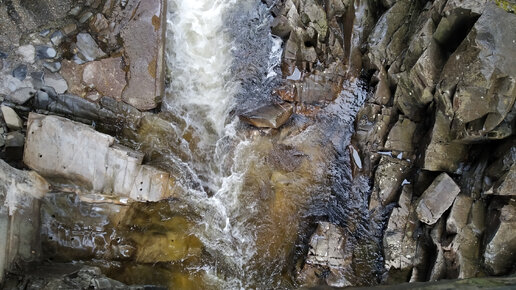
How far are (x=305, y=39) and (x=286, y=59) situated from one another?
694 mm

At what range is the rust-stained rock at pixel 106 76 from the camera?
291 inches

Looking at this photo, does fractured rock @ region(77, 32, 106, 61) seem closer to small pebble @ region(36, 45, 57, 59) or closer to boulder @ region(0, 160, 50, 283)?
small pebble @ region(36, 45, 57, 59)

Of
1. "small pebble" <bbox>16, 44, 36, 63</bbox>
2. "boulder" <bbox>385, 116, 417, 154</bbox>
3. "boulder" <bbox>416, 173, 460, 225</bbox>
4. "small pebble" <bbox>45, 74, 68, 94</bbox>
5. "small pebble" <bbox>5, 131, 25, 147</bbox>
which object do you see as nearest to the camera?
"small pebble" <bbox>5, 131, 25, 147</bbox>

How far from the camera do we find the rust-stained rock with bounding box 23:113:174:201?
6562 mm

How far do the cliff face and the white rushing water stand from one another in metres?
1.42

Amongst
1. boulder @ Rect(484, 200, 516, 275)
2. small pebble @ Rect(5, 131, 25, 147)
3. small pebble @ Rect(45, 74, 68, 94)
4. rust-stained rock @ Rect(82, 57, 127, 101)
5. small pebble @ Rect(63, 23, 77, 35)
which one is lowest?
boulder @ Rect(484, 200, 516, 275)

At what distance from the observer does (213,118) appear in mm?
8375

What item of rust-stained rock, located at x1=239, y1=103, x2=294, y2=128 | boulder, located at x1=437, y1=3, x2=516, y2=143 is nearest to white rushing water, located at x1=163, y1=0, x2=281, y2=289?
rust-stained rock, located at x1=239, y1=103, x2=294, y2=128

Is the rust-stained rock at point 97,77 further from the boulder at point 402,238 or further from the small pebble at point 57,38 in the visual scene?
the boulder at point 402,238

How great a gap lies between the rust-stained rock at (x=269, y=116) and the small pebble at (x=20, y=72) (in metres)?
4.12

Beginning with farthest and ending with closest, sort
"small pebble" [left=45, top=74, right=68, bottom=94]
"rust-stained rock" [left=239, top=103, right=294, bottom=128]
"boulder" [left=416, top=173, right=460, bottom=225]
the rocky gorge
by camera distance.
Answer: "rust-stained rock" [left=239, top=103, right=294, bottom=128] < "small pebble" [left=45, top=74, right=68, bottom=94] < "boulder" [left=416, top=173, right=460, bottom=225] < the rocky gorge

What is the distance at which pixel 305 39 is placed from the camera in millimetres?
8906

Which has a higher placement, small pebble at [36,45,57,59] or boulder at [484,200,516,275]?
small pebble at [36,45,57,59]

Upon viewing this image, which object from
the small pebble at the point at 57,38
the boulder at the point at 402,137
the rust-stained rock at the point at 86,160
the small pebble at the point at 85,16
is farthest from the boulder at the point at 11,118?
the boulder at the point at 402,137
